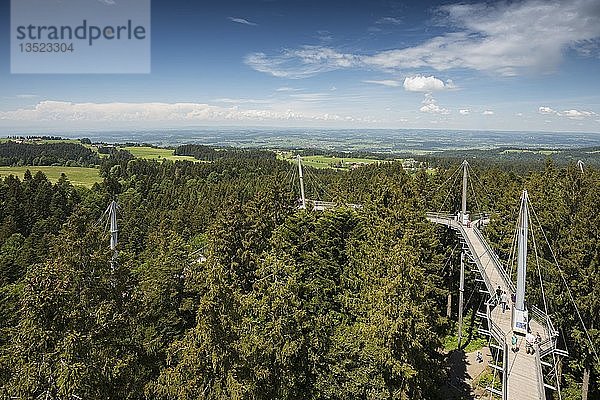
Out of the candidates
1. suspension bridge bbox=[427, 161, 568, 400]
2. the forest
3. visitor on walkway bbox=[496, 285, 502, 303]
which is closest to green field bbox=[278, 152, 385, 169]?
the forest

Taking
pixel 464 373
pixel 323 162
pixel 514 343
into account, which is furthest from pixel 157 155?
pixel 514 343

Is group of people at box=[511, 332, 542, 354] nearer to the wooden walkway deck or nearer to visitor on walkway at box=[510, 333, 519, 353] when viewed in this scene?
visitor on walkway at box=[510, 333, 519, 353]

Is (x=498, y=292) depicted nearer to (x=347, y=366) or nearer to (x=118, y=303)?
(x=347, y=366)

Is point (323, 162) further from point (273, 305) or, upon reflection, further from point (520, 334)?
point (273, 305)

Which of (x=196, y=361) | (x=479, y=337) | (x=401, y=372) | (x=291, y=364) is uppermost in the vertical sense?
(x=196, y=361)

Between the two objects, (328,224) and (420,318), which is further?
(328,224)

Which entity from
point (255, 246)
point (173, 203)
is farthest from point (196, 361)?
point (173, 203)
